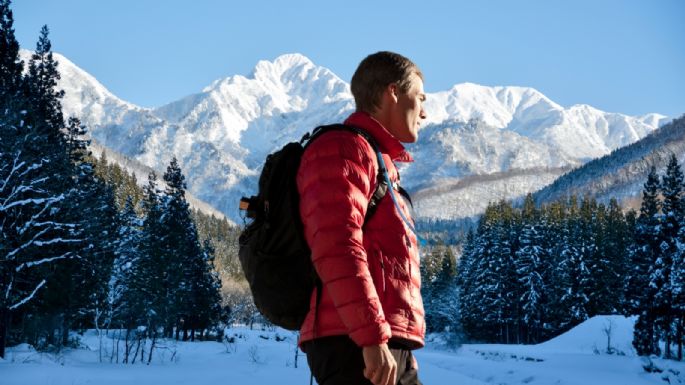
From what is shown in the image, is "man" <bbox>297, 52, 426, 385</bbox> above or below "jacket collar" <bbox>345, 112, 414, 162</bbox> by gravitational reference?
below

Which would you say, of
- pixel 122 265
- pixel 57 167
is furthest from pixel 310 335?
pixel 122 265

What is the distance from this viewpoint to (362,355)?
292 cm

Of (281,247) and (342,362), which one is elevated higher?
(281,247)

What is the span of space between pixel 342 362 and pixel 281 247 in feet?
2.05

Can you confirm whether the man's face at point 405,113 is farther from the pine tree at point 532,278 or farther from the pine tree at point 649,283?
the pine tree at point 532,278

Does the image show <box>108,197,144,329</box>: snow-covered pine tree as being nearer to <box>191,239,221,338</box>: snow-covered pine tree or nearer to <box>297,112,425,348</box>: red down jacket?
<box>191,239,221,338</box>: snow-covered pine tree

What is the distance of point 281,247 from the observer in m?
3.07

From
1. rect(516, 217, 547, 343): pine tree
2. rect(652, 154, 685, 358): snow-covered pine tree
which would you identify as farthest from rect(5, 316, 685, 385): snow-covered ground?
rect(516, 217, 547, 343): pine tree

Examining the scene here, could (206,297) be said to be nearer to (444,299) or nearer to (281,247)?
(444,299)

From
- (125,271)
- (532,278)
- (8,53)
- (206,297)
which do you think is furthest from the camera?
(532,278)

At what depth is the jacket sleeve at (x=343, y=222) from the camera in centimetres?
276

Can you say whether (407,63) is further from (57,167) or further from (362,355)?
(57,167)

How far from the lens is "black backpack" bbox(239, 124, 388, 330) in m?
3.05

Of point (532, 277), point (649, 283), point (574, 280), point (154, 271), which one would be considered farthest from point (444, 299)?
point (154, 271)
